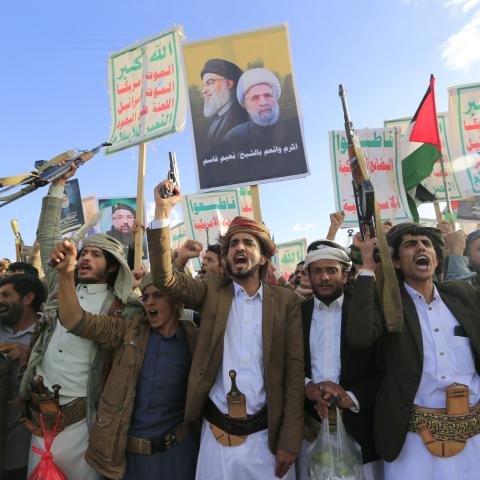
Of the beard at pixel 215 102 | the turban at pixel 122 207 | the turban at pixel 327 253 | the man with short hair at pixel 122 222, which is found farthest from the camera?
the turban at pixel 122 207

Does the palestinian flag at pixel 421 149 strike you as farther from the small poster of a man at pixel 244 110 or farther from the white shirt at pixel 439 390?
the white shirt at pixel 439 390

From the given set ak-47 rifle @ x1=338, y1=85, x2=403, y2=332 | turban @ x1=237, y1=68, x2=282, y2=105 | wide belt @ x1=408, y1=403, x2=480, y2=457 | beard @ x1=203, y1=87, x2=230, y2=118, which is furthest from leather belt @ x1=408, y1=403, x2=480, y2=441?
beard @ x1=203, y1=87, x2=230, y2=118

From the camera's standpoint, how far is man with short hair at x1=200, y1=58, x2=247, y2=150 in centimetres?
448

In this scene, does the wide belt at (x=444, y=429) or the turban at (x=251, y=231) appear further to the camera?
the turban at (x=251, y=231)

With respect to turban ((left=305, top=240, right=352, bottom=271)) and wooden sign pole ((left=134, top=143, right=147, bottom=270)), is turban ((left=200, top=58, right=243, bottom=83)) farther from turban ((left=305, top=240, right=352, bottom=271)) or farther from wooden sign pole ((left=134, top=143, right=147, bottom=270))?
turban ((left=305, top=240, right=352, bottom=271))

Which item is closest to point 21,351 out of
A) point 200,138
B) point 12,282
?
point 12,282

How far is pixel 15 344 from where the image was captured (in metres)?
2.72

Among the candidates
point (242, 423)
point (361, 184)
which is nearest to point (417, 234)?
point (361, 184)

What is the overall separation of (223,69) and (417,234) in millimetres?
3216

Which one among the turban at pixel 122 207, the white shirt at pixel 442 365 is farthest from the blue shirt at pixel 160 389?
the turban at pixel 122 207

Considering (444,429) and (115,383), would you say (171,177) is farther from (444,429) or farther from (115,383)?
(444,429)

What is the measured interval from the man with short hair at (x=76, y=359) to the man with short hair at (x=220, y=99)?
7.01 ft

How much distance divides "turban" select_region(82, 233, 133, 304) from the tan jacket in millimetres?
214

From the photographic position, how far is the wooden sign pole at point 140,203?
161 inches
